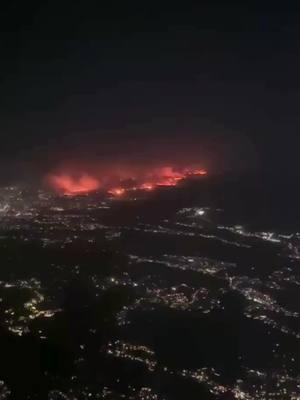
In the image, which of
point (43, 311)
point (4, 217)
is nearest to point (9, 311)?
point (43, 311)

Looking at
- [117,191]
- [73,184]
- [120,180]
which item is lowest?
[117,191]

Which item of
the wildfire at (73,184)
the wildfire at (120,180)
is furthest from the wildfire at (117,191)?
the wildfire at (73,184)

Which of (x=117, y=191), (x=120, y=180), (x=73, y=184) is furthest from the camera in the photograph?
(x=120, y=180)

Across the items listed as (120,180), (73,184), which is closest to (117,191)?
(120,180)

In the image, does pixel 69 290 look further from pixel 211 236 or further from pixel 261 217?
pixel 261 217

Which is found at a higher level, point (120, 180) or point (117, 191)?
point (120, 180)

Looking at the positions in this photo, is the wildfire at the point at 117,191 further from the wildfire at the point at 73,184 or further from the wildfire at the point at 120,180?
the wildfire at the point at 73,184

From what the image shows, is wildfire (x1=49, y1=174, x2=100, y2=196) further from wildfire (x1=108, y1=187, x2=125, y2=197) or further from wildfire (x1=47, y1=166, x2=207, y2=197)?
wildfire (x1=108, y1=187, x2=125, y2=197)

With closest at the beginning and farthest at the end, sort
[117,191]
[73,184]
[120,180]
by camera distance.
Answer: [117,191] < [73,184] < [120,180]

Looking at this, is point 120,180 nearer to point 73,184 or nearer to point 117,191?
point 117,191
